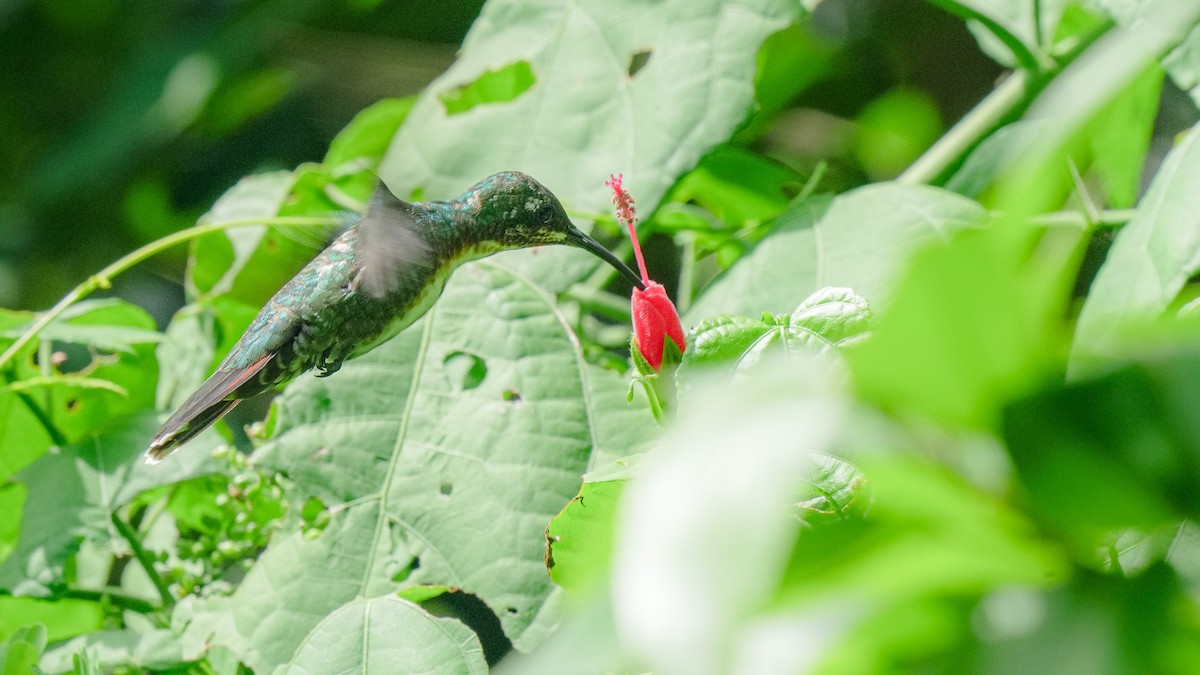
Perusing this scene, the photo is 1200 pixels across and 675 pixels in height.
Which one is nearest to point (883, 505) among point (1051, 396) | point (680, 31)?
point (1051, 396)

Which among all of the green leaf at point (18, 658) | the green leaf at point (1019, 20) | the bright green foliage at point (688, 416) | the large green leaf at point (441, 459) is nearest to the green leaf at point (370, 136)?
the bright green foliage at point (688, 416)

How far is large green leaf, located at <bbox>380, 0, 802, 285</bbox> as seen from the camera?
145 centimetres

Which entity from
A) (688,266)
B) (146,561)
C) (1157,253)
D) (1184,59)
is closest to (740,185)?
(688,266)

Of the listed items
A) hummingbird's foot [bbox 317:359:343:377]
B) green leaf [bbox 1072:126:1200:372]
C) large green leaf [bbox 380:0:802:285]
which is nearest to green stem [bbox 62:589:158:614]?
hummingbird's foot [bbox 317:359:343:377]

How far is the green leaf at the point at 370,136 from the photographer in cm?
194

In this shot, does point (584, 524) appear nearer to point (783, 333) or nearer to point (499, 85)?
point (783, 333)

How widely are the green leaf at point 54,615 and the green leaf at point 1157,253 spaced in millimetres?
1266

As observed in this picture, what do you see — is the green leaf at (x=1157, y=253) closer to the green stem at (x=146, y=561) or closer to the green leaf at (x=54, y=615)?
the green stem at (x=146, y=561)

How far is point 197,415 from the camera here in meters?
1.22

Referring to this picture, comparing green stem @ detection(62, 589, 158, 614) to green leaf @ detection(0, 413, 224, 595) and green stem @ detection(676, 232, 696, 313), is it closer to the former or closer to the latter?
green leaf @ detection(0, 413, 224, 595)

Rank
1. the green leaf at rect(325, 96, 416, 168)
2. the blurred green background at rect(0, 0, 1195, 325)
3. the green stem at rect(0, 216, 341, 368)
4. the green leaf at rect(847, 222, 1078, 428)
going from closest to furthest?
the green leaf at rect(847, 222, 1078, 428) → the green stem at rect(0, 216, 341, 368) → the green leaf at rect(325, 96, 416, 168) → the blurred green background at rect(0, 0, 1195, 325)

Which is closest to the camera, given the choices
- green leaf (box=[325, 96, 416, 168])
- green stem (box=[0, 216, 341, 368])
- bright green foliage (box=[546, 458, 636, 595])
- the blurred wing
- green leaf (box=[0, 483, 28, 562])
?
bright green foliage (box=[546, 458, 636, 595])

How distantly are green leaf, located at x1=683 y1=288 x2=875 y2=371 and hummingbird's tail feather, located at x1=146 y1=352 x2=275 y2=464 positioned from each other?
0.59m

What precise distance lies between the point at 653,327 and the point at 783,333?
4.2 inches
